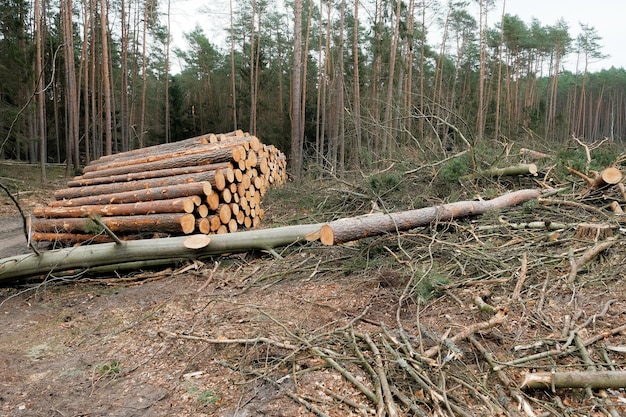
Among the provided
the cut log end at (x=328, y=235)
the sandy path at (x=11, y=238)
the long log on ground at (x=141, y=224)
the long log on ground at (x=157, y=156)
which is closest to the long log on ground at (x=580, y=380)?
the cut log end at (x=328, y=235)

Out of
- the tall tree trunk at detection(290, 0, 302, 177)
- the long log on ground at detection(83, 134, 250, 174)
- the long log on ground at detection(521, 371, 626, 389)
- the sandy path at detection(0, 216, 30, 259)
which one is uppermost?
the tall tree trunk at detection(290, 0, 302, 177)

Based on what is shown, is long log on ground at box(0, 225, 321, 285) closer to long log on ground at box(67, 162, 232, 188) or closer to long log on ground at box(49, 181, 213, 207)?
long log on ground at box(49, 181, 213, 207)

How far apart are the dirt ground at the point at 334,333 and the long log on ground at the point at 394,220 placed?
17cm

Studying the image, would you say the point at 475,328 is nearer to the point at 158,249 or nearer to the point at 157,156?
the point at 158,249

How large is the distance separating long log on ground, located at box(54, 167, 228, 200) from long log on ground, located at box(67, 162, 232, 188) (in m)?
0.11

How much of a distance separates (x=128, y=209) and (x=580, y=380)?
5.56m

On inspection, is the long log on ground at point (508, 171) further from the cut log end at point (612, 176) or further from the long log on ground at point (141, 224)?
the long log on ground at point (141, 224)

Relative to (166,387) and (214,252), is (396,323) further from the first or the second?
(214,252)

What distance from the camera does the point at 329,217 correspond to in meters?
6.07

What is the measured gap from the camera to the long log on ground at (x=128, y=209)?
5.24 meters

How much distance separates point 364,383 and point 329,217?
154 inches

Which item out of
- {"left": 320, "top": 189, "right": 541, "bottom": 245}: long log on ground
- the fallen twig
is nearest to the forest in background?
{"left": 320, "top": 189, "right": 541, "bottom": 245}: long log on ground

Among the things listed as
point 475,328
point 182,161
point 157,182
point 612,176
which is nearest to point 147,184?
point 157,182

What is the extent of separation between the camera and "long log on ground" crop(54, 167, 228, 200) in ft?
18.8
